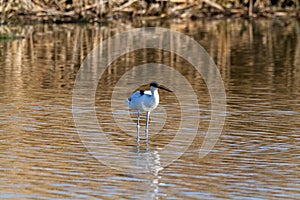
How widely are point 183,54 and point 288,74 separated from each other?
216 inches

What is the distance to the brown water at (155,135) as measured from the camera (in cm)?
957

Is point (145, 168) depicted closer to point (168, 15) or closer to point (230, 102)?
point (230, 102)

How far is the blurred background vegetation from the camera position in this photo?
36.6m

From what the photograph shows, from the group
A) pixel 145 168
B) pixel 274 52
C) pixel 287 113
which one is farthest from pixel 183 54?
pixel 145 168

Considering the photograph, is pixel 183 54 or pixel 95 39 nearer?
pixel 183 54

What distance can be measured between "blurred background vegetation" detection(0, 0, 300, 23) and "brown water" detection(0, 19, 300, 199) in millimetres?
10764

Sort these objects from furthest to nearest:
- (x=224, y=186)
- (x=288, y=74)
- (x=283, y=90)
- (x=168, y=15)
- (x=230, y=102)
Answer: (x=168, y=15), (x=288, y=74), (x=283, y=90), (x=230, y=102), (x=224, y=186)

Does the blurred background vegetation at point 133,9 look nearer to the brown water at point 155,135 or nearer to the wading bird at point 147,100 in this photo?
the brown water at point 155,135

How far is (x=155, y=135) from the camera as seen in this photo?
13.0m

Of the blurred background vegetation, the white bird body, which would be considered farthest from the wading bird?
the blurred background vegetation

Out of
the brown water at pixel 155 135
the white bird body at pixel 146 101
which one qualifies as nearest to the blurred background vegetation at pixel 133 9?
the brown water at pixel 155 135

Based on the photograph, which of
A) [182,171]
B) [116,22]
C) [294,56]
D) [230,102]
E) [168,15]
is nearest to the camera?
[182,171]

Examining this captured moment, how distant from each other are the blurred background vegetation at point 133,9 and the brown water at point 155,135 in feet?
35.3

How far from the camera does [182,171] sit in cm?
1044
